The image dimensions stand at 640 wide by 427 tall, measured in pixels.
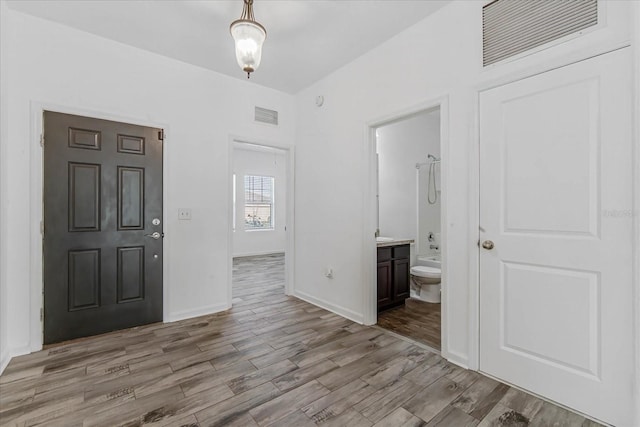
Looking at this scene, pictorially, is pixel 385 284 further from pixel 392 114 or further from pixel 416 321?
pixel 392 114

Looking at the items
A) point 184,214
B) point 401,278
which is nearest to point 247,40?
point 184,214

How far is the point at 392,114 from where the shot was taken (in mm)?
2855

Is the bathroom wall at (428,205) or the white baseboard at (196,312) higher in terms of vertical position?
the bathroom wall at (428,205)

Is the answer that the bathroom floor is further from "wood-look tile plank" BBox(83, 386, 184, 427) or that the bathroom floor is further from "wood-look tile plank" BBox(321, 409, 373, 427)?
"wood-look tile plank" BBox(83, 386, 184, 427)

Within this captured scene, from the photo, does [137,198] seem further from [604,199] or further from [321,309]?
[604,199]

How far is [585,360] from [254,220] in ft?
23.8

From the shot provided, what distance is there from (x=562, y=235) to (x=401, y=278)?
6.95 feet

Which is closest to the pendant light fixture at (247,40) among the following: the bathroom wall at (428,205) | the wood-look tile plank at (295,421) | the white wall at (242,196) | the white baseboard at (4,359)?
the wood-look tile plank at (295,421)

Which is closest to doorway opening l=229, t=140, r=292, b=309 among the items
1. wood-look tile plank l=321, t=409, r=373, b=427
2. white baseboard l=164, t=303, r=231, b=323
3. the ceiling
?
white baseboard l=164, t=303, r=231, b=323

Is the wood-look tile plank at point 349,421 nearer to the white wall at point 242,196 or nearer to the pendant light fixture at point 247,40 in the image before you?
the pendant light fixture at point 247,40

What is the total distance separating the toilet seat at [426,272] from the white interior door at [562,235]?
156 cm

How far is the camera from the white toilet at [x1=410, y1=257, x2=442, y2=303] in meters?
3.75

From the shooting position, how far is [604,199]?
5.39ft

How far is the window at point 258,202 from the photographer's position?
7.85m
